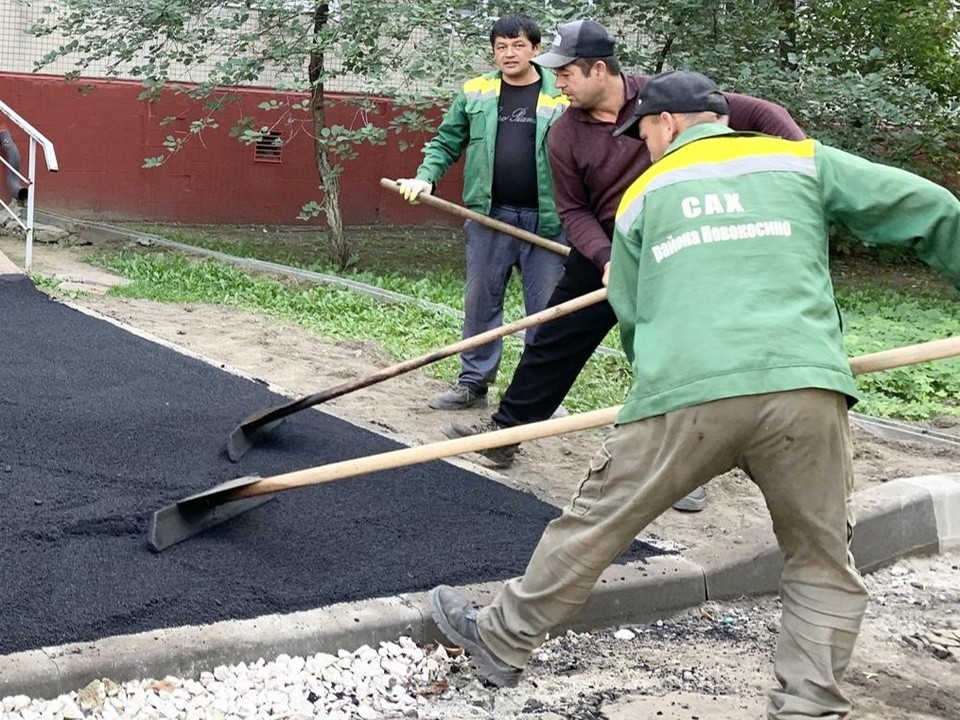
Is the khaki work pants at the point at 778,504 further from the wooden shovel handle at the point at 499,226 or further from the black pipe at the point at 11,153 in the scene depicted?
the black pipe at the point at 11,153

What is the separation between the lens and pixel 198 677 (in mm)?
3170

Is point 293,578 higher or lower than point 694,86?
lower

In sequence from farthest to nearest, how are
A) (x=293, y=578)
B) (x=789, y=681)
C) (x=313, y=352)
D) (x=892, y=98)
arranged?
(x=892, y=98)
(x=313, y=352)
(x=293, y=578)
(x=789, y=681)

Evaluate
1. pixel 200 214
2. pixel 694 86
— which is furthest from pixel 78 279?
pixel 694 86

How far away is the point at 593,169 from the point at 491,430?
1293mm

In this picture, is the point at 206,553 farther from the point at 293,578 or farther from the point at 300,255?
the point at 300,255

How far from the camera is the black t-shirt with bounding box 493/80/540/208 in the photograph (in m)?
Answer: 5.72

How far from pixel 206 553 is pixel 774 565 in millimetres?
1937

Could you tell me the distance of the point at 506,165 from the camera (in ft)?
18.9

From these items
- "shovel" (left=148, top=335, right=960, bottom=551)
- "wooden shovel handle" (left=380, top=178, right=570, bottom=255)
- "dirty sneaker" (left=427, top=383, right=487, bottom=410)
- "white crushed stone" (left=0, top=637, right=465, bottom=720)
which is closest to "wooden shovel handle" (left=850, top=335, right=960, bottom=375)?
"shovel" (left=148, top=335, right=960, bottom=551)

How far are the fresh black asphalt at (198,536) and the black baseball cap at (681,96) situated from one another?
1567 mm

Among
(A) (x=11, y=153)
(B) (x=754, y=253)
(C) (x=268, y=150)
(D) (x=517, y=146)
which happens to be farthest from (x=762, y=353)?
(C) (x=268, y=150)

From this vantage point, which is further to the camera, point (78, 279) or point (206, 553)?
point (78, 279)

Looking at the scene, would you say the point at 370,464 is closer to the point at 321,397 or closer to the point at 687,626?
the point at 687,626
